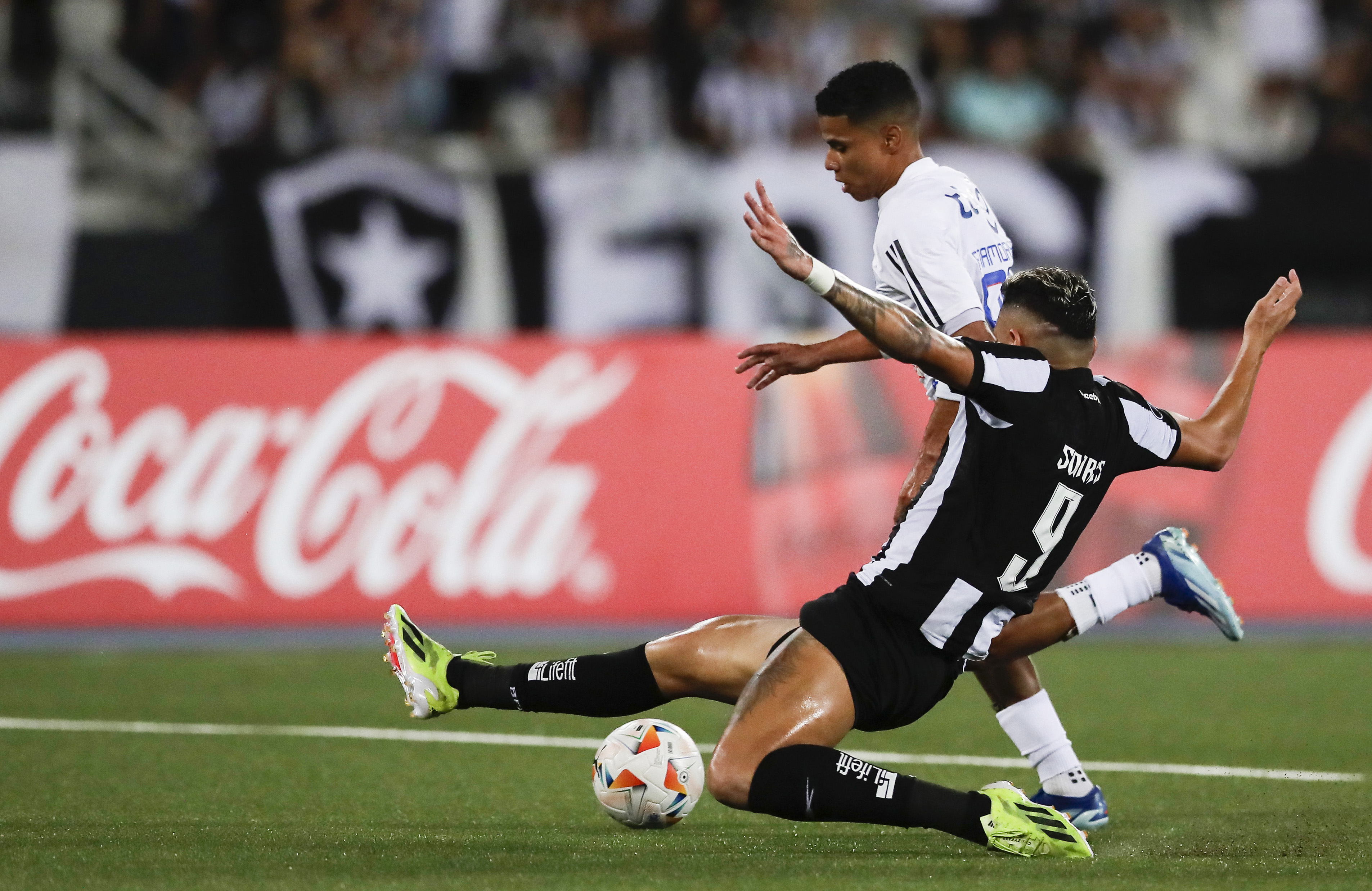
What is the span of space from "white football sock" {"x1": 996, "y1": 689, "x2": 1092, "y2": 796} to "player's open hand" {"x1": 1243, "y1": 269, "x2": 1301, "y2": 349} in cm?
128

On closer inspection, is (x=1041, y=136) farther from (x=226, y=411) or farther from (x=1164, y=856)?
(x=1164, y=856)

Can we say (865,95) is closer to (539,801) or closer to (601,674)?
(601,674)

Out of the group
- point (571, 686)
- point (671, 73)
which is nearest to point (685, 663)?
point (571, 686)

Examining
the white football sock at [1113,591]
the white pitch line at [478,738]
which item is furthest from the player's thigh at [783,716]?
the white pitch line at [478,738]

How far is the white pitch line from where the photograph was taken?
6840 millimetres

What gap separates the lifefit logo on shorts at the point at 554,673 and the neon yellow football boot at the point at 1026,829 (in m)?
1.32

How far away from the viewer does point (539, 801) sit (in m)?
6.12

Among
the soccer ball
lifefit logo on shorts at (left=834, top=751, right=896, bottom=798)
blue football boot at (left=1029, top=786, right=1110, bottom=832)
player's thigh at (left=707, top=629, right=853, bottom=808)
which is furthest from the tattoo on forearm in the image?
blue football boot at (left=1029, top=786, right=1110, bottom=832)

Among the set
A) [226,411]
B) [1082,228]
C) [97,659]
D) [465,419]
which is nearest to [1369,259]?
[1082,228]

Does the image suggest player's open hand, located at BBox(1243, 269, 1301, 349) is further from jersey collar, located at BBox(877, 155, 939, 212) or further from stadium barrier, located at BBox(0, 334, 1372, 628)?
stadium barrier, located at BBox(0, 334, 1372, 628)

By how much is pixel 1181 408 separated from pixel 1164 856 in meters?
6.64

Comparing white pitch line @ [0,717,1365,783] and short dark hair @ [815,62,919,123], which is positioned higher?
short dark hair @ [815,62,919,123]

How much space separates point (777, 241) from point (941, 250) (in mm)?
1217

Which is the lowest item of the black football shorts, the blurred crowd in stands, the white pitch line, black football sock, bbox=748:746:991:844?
the white pitch line
